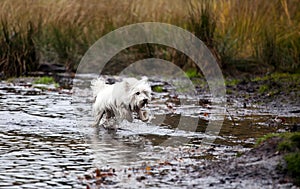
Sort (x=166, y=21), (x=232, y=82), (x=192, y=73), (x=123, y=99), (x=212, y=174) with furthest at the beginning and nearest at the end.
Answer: (x=166, y=21) < (x=192, y=73) < (x=232, y=82) < (x=123, y=99) < (x=212, y=174)

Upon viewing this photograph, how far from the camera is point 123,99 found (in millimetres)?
8875

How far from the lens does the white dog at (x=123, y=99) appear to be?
8578 millimetres

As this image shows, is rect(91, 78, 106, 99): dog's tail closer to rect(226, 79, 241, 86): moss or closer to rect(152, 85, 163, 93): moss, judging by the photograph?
rect(152, 85, 163, 93): moss

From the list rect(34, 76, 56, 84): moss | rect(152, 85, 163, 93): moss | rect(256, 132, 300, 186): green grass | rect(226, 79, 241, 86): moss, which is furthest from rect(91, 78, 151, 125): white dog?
rect(34, 76, 56, 84): moss

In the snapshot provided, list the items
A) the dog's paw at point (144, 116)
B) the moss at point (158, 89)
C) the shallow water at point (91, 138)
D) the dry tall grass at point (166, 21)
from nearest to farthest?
the shallow water at point (91, 138) → the dog's paw at point (144, 116) → the moss at point (158, 89) → the dry tall grass at point (166, 21)

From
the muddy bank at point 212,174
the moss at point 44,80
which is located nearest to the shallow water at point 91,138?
the muddy bank at point 212,174

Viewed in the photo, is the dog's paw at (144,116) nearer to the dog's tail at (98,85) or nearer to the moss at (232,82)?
the dog's tail at (98,85)

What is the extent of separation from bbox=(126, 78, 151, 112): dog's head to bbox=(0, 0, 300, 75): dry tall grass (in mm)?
6902

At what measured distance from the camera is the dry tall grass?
15523 millimetres

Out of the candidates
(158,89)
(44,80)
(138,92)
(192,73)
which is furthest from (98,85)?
(192,73)

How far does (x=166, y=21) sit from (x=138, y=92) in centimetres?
947

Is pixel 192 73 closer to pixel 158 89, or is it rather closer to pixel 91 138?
pixel 158 89

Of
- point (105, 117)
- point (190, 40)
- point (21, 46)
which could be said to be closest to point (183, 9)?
point (190, 40)

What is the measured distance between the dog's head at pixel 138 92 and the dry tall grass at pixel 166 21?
6.90m
